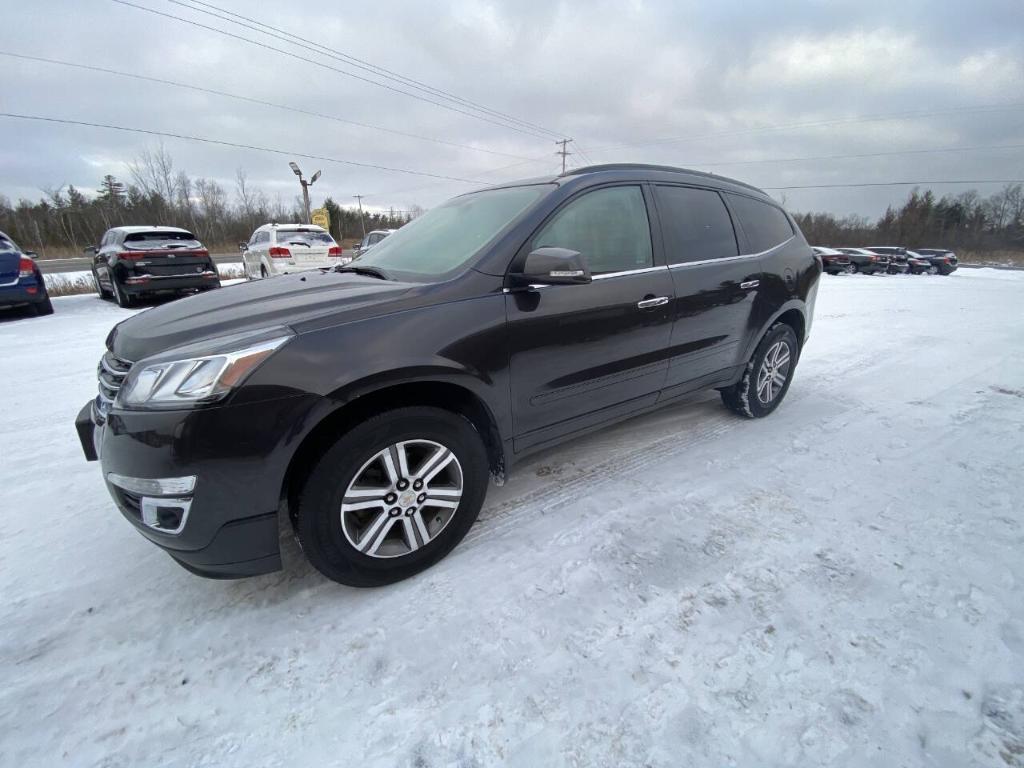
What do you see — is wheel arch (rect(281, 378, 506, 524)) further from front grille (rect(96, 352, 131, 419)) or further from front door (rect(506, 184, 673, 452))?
front grille (rect(96, 352, 131, 419))

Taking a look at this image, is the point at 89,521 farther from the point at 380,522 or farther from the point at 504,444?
the point at 504,444

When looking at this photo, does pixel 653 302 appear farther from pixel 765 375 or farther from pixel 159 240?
pixel 159 240

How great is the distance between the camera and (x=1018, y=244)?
46.7 meters

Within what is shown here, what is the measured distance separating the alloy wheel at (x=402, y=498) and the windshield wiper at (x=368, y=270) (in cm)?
96

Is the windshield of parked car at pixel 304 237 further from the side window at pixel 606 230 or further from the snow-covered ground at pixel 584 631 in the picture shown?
the side window at pixel 606 230

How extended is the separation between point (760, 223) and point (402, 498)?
3.31 metres

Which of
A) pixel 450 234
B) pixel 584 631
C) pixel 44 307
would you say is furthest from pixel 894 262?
pixel 44 307

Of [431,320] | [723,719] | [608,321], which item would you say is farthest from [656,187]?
[723,719]

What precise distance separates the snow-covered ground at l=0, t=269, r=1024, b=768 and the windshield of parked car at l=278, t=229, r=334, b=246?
27.1 feet

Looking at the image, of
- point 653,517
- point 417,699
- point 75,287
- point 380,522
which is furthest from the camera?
point 75,287

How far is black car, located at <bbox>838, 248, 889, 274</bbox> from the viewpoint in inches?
987

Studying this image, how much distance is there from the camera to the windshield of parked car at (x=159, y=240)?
8.48 m

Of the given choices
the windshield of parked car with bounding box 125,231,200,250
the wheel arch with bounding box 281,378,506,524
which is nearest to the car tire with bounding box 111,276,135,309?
the windshield of parked car with bounding box 125,231,200,250

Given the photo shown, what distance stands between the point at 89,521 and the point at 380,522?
1.79 meters
